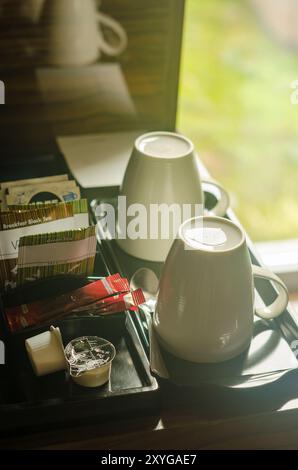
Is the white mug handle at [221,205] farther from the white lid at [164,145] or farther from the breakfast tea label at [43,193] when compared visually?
the breakfast tea label at [43,193]

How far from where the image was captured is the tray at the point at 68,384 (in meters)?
0.66

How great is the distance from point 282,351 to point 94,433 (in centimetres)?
25

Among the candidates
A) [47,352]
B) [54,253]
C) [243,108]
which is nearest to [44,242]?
[54,253]

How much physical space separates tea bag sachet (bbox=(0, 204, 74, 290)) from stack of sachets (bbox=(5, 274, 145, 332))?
52 mm

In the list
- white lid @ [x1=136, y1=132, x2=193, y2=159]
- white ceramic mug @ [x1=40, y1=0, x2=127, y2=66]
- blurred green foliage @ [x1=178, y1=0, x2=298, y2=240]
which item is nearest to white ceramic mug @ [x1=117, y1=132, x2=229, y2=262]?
white lid @ [x1=136, y1=132, x2=193, y2=159]

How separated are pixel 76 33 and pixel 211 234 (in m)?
0.59

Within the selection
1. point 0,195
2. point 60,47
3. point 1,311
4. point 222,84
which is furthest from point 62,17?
point 222,84

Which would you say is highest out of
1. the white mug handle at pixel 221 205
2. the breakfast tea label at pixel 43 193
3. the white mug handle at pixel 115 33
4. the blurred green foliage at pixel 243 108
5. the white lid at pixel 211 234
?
the white mug handle at pixel 115 33

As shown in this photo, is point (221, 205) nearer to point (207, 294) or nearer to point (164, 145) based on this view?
point (164, 145)

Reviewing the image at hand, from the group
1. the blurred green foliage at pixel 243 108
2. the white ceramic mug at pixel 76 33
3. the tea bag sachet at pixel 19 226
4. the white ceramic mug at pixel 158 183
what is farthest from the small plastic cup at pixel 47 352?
the blurred green foliage at pixel 243 108

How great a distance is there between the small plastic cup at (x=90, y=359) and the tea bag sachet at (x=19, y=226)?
123mm

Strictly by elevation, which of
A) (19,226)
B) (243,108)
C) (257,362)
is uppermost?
(19,226)

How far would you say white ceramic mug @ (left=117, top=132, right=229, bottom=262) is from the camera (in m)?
0.87

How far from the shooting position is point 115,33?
1180mm
